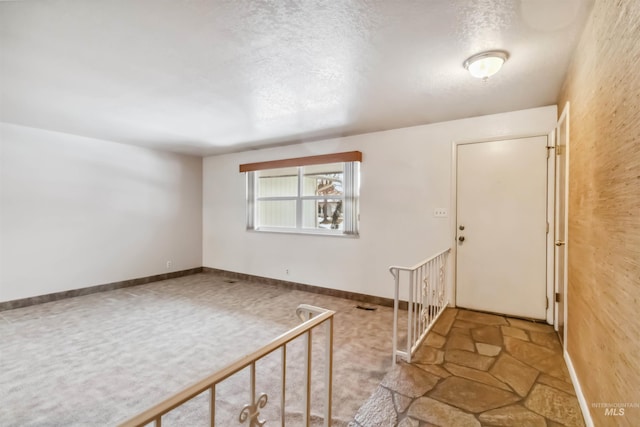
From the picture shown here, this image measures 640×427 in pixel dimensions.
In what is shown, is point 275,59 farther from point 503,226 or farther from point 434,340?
point 503,226

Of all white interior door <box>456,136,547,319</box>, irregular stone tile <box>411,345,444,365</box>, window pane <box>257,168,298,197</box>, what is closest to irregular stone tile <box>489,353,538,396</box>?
irregular stone tile <box>411,345,444,365</box>

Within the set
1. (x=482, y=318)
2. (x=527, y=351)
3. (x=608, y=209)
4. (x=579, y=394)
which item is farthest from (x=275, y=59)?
(x=482, y=318)

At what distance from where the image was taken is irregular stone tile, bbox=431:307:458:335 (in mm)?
2834

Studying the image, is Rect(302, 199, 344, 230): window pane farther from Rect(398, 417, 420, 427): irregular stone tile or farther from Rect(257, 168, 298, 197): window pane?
Rect(398, 417, 420, 427): irregular stone tile

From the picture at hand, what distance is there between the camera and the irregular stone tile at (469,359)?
88.0 inches

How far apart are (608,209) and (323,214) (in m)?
3.37

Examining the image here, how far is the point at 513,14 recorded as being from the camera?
5.20ft

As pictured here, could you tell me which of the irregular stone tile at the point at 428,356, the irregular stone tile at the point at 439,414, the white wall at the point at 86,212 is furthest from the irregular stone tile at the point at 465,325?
the white wall at the point at 86,212

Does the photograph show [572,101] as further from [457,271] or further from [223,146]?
[223,146]

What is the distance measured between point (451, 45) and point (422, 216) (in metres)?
2.05

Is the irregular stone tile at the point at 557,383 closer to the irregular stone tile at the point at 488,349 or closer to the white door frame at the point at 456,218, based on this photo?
the irregular stone tile at the point at 488,349

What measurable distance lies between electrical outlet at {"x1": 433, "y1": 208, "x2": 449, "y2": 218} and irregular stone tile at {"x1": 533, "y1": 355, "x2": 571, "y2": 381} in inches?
63.6

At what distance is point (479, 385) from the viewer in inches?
78.4

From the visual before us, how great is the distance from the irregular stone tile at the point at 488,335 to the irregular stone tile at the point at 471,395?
729 mm
